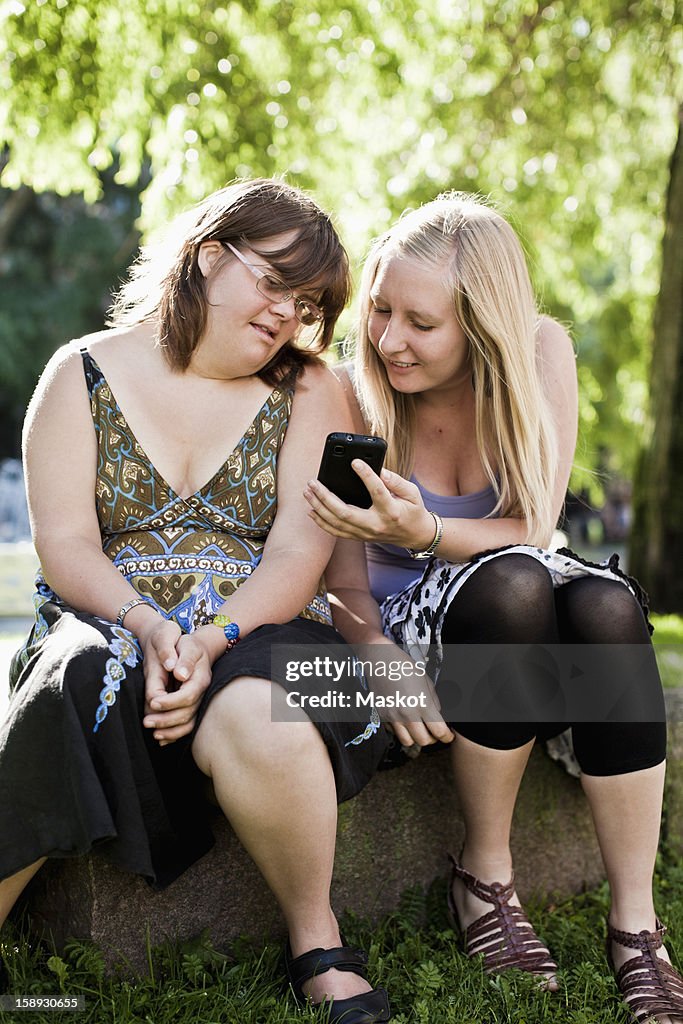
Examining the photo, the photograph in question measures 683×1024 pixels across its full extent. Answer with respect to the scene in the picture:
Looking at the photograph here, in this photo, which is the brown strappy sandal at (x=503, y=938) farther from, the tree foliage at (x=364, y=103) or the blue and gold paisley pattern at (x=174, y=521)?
the tree foliage at (x=364, y=103)

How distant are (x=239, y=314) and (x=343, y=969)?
1.37 meters

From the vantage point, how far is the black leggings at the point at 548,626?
2148mm

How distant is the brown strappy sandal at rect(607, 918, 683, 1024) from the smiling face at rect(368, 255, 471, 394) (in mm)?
1297

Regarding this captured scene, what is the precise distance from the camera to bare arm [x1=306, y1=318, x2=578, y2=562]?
2129 mm

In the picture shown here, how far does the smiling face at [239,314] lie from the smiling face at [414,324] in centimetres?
19

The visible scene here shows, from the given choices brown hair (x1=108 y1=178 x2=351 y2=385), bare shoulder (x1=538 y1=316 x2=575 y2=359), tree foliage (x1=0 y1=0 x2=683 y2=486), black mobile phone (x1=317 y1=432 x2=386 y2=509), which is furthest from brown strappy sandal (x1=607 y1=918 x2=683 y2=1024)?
tree foliage (x1=0 y1=0 x2=683 y2=486)

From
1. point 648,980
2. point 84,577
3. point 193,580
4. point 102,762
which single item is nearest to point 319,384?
point 193,580

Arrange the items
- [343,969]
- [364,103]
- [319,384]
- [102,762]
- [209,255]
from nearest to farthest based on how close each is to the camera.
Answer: [102,762], [343,969], [209,255], [319,384], [364,103]

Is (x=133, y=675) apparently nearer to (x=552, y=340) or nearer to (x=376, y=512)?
(x=376, y=512)

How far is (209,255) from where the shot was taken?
2.38 metres

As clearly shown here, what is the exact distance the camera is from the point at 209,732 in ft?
6.26

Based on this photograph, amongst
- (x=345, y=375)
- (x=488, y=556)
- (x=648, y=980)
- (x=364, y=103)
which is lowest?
(x=648, y=980)

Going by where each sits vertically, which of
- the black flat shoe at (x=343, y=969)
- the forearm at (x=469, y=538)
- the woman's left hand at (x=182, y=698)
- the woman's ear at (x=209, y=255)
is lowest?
the black flat shoe at (x=343, y=969)

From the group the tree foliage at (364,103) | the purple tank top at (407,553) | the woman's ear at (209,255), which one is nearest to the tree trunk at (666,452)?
the tree foliage at (364,103)
